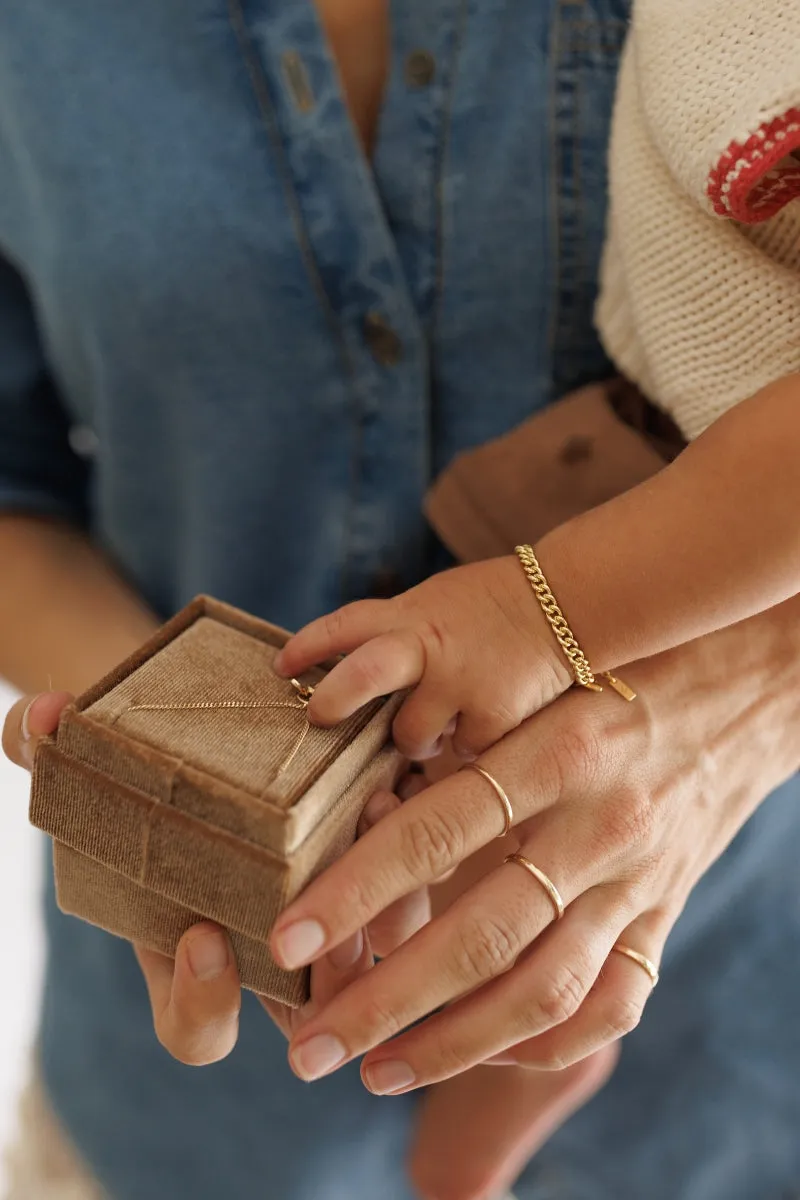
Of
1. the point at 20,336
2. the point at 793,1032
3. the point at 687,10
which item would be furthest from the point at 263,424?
the point at 793,1032

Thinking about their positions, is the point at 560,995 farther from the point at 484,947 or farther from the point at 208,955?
the point at 208,955

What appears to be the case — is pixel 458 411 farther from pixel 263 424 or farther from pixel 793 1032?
A: pixel 793 1032

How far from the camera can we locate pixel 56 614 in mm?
714

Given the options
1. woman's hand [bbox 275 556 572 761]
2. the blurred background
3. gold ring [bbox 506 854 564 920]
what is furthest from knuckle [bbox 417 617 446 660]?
the blurred background

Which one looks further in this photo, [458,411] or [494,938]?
[458,411]

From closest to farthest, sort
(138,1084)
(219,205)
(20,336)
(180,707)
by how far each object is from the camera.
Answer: (180,707) → (219,205) → (20,336) → (138,1084)

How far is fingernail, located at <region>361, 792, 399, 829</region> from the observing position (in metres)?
0.44

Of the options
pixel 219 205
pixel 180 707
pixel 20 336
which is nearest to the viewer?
pixel 180 707

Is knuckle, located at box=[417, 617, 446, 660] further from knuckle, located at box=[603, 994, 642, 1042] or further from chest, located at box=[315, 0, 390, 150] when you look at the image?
chest, located at box=[315, 0, 390, 150]

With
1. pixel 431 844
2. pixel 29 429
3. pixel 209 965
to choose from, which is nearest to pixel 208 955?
pixel 209 965

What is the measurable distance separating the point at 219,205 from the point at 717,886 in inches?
25.0

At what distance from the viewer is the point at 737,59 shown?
0.46 m

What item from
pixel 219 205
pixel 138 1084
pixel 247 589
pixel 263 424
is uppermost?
pixel 219 205

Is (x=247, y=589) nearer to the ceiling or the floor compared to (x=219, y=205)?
nearer to the floor
